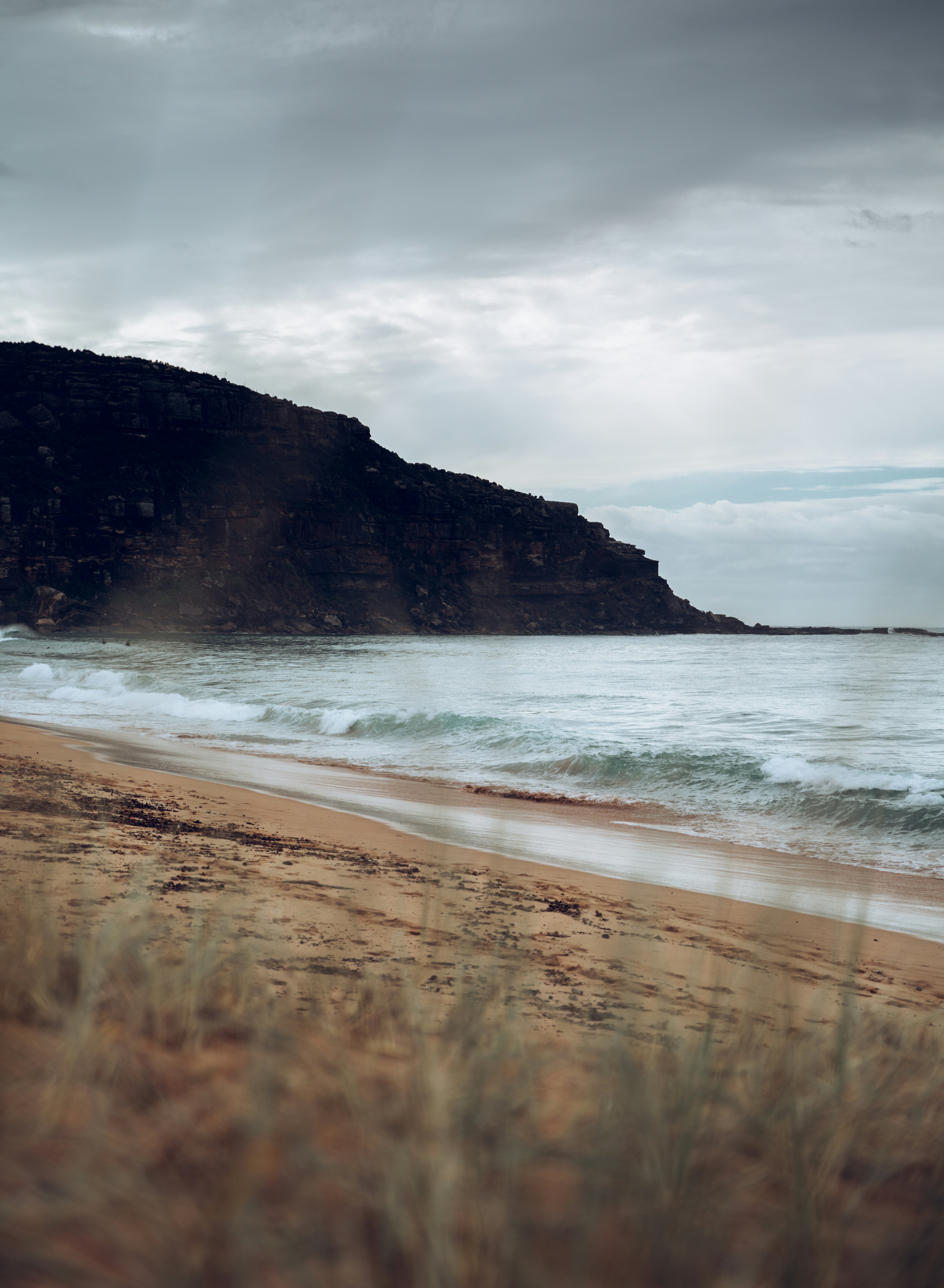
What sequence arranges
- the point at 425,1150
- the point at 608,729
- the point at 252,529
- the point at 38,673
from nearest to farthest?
the point at 425,1150, the point at 608,729, the point at 38,673, the point at 252,529

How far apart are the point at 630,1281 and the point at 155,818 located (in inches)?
202

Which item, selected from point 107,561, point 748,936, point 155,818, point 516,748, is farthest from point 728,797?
point 107,561

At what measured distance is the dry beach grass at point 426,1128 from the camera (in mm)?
961

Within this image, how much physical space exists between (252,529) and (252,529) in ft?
0.26

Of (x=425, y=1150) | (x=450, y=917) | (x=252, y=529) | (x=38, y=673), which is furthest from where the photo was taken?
(x=252, y=529)

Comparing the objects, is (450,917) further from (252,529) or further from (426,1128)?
(252,529)

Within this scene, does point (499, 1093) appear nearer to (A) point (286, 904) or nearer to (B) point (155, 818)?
(A) point (286, 904)

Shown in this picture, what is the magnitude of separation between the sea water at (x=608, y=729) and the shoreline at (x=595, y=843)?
15.9 inches

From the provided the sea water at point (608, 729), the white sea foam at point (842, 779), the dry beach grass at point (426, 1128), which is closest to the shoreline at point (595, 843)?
the sea water at point (608, 729)

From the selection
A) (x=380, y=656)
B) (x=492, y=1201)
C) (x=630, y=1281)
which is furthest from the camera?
(x=380, y=656)

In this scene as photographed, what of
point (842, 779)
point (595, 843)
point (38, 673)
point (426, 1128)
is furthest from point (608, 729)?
point (38, 673)

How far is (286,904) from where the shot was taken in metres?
3.43

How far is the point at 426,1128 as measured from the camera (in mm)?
1217

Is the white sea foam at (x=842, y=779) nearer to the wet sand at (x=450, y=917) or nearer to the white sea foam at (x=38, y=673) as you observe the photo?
the wet sand at (x=450, y=917)
